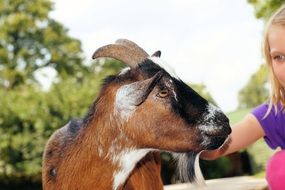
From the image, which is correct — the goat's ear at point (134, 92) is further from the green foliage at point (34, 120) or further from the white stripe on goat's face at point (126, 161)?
the green foliage at point (34, 120)

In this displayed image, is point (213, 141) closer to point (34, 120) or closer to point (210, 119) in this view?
point (210, 119)

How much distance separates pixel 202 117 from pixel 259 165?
60.0 feet

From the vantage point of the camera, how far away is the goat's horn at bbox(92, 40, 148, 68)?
8.14ft

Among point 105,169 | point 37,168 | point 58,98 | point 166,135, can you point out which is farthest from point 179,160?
point 58,98

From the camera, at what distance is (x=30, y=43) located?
28.7 meters

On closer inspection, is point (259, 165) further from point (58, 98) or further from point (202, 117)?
point (202, 117)

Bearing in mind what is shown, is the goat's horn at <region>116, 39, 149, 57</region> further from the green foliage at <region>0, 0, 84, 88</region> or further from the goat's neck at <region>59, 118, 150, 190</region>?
the green foliage at <region>0, 0, 84, 88</region>

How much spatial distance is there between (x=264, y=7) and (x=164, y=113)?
1488 cm

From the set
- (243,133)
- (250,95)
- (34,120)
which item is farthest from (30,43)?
(250,95)

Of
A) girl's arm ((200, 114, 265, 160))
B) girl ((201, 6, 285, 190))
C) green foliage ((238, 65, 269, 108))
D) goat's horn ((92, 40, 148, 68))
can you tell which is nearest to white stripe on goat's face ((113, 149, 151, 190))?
goat's horn ((92, 40, 148, 68))

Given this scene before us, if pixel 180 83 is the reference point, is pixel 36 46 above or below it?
below

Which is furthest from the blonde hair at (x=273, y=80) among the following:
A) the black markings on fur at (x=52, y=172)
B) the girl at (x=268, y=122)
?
the black markings on fur at (x=52, y=172)

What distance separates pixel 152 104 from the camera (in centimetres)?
245

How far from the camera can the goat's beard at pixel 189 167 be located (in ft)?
8.20
